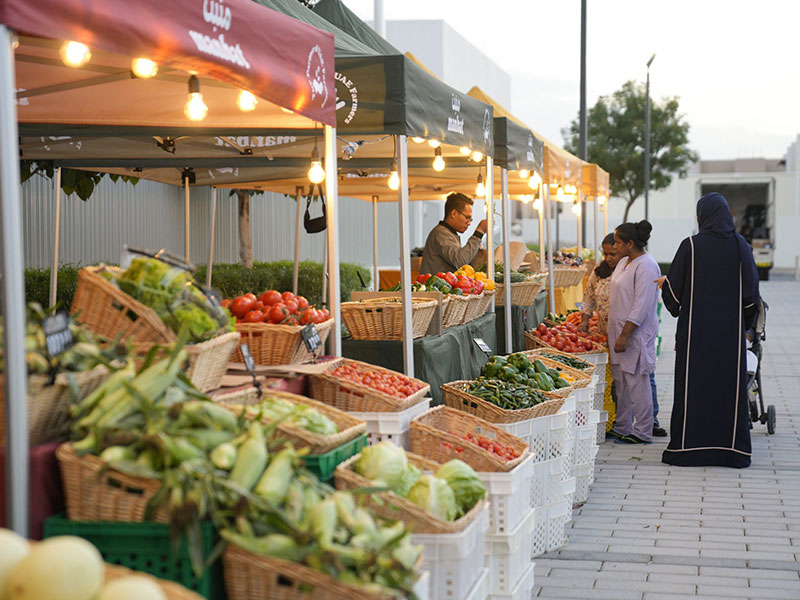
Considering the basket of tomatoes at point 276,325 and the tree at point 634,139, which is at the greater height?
the tree at point 634,139

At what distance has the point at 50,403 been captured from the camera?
2852 millimetres

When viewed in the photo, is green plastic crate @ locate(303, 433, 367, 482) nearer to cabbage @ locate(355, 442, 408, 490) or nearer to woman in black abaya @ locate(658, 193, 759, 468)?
cabbage @ locate(355, 442, 408, 490)

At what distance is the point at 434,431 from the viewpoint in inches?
177

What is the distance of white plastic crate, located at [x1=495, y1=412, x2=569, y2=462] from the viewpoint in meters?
5.61

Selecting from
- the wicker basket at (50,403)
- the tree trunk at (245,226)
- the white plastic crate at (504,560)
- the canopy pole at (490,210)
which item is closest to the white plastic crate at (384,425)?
the white plastic crate at (504,560)

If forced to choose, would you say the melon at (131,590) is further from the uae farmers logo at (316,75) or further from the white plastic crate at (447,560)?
the uae farmers logo at (316,75)

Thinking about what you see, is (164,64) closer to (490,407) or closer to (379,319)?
(490,407)

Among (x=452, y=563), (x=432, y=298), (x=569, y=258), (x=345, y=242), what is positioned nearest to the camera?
(x=452, y=563)

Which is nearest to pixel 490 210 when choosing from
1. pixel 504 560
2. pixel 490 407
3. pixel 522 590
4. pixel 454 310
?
pixel 454 310

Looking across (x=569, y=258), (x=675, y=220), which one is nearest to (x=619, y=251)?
(x=569, y=258)

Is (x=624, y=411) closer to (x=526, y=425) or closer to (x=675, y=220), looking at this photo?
(x=526, y=425)

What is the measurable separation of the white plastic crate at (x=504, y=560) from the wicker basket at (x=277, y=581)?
1852mm

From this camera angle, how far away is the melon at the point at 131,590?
2141mm

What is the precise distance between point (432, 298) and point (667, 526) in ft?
7.50
